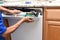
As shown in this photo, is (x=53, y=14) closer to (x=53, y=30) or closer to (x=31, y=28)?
(x=53, y=30)

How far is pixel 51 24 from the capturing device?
6.40 feet

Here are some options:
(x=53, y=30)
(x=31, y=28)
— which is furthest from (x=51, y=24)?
(x=31, y=28)

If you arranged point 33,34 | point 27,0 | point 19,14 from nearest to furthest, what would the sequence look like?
point 19,14
point 33,34
point 27,0

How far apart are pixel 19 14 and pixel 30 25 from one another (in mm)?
217

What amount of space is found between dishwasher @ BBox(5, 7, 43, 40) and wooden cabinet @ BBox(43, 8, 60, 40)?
11cm

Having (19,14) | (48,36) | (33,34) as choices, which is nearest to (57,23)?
(48,36)

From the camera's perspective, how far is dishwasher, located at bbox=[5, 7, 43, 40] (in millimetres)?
1836

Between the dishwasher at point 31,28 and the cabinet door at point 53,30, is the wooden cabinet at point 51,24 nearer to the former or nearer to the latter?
the cabinet door at point 53,30

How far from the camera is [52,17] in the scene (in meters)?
1.90

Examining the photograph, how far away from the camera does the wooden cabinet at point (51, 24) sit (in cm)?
188

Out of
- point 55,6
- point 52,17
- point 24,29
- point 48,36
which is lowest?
point 48,36

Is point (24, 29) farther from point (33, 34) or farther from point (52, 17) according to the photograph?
point (52, 17)

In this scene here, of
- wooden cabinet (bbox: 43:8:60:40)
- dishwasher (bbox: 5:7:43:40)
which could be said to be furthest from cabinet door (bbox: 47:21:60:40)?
dishwasher (bbox: 5:7:43:40)

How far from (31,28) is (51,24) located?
299mm
